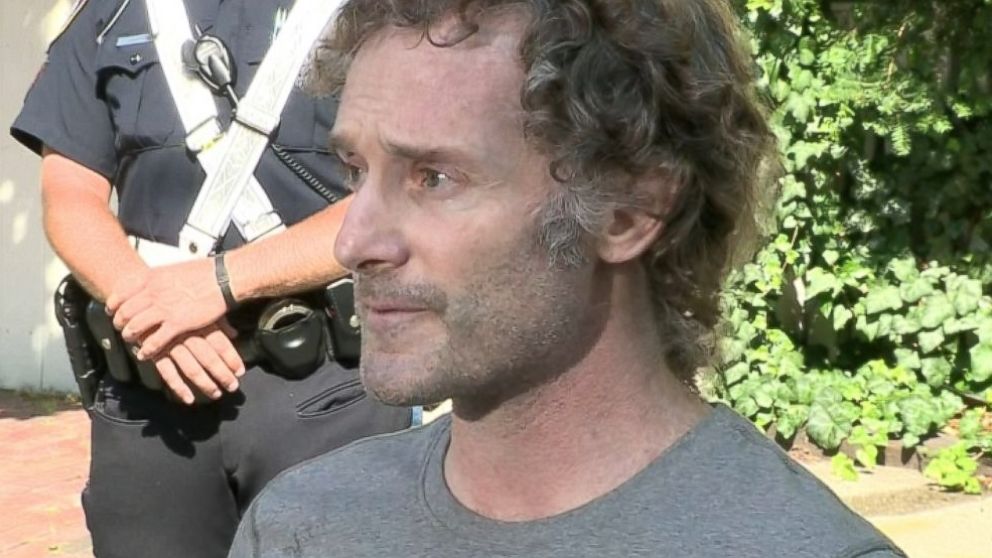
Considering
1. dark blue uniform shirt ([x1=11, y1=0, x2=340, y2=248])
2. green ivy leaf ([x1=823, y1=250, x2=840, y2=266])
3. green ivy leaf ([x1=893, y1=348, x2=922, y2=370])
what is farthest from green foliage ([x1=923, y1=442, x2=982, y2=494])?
dark blue uniform shirt ([x1=11, y1=0, x2=340, y2=248])

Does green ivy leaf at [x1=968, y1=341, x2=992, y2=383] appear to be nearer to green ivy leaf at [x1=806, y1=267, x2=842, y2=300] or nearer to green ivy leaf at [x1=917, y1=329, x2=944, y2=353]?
green ivy leaf at [x1=917, y1=329, x2=944, y2=353]

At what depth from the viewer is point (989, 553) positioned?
5039mm

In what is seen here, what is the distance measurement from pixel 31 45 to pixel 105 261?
18.5ft

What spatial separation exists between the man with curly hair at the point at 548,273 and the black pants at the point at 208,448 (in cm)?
93

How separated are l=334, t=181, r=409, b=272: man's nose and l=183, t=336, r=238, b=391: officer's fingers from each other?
0.97 meters

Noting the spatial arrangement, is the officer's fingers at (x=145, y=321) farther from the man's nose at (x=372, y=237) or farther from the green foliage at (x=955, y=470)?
the green foliage at (x=955, y=470)

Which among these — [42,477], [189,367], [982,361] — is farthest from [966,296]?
[189,367]

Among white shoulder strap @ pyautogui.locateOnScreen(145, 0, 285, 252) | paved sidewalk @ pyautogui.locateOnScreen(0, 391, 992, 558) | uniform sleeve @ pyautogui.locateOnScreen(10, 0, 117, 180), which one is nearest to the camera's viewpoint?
white shoulder strap @ pyautogui.locateOnScreen(145, 0, 285, 252)

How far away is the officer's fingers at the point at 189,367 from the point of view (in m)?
2.60

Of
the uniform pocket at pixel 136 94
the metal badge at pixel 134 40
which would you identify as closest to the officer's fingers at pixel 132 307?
the uniform pocket at pixel 136 94

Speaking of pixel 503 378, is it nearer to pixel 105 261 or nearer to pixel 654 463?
pixel 654 463

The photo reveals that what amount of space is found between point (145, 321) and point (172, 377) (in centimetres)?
11

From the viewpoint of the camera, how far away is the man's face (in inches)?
64.4

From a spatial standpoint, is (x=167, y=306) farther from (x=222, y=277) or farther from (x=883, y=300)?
(x=883, y=300)
